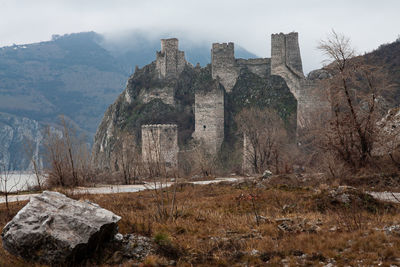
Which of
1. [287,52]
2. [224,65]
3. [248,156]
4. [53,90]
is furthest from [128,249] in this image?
[53,90]

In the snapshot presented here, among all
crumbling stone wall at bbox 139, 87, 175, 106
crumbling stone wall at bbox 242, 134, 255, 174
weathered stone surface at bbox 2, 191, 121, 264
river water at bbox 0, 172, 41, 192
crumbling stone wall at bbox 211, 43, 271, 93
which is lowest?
crumbling stone wall at bbox 242, 134, 255, 174

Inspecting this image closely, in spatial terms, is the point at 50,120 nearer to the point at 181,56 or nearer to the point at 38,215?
the point at 181,56

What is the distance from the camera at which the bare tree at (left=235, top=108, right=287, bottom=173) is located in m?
38.6

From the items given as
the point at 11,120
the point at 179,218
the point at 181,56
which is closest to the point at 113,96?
the point at 11,120

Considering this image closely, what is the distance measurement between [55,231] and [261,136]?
113ft

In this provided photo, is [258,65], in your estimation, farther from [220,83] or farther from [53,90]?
[53,90]

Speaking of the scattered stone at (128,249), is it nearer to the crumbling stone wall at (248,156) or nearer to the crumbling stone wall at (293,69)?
the crumbling stone wall at (248,156)

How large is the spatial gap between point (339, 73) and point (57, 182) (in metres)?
15.8

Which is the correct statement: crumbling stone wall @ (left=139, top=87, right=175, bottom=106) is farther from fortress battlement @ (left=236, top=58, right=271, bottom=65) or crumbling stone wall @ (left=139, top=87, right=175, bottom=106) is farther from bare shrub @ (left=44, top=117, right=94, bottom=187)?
bare shrub @ (left=44, top=117, right=94, bottom=187)

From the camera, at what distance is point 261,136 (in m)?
40.7

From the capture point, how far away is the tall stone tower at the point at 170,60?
57.2 m

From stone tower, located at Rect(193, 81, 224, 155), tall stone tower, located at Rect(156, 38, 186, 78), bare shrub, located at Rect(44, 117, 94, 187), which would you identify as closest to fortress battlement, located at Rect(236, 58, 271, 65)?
stone tower, located at Rect(193, 81, 224, 155)

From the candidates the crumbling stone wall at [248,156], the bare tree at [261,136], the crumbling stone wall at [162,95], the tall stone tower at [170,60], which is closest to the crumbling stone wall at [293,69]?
the bare tree at [261,136]

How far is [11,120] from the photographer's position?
123 metres
